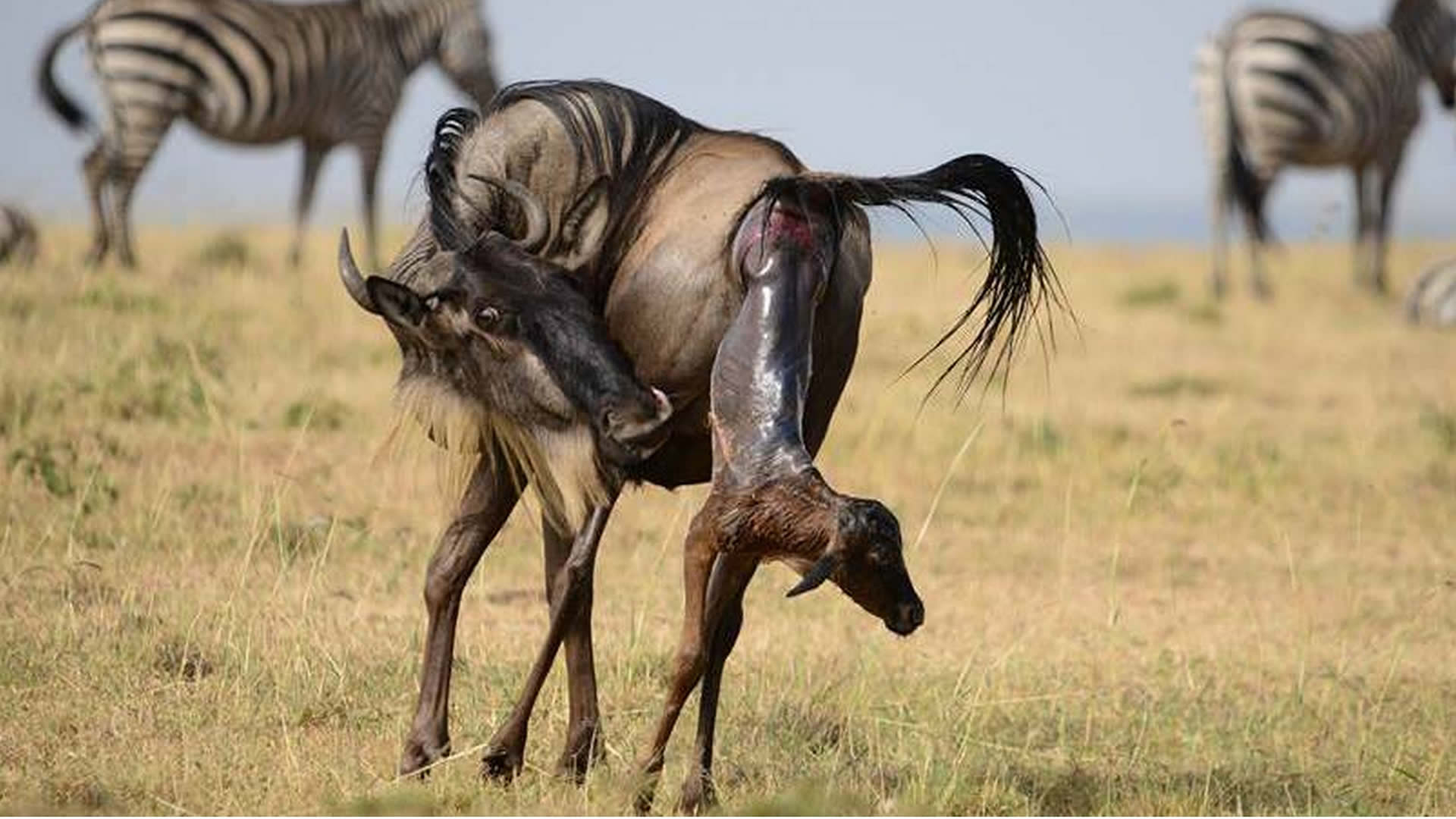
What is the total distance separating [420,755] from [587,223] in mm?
1312

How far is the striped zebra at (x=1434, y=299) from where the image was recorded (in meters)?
17.7

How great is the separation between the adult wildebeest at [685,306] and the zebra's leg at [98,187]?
1019cm

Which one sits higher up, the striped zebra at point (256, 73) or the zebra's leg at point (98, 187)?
the striped zebra at point (256, 73)

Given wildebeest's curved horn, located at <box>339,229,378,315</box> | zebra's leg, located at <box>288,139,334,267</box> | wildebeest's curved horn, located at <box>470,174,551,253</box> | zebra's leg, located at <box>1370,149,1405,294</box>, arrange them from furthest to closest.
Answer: zebra's leg, located at <box>1370,149,1405,294</box> → zebra's leg, located at <box>288,139,334,267</box> → wildebeest's curved horn, located at <box>470,174,551,253</box> → wildebeest's curved horn, located at <box>339,229,378,315</box>

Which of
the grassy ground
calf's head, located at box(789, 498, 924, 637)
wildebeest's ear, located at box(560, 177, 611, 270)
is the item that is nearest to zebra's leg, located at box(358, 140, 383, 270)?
the grassy ground

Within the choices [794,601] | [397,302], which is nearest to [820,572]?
[397,302]

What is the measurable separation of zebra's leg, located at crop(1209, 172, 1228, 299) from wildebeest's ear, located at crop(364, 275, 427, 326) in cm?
1515

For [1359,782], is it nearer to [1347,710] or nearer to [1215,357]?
[1347,710]

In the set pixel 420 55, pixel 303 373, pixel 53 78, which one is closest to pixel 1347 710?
pixel 303 373

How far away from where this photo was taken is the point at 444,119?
229 inches

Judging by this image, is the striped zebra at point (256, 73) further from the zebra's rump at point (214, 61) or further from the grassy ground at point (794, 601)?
the grassy ground at point (794, 601)

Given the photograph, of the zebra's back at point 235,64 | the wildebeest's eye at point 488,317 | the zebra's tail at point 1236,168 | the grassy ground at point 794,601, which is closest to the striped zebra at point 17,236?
the grassy ground at point 794,601

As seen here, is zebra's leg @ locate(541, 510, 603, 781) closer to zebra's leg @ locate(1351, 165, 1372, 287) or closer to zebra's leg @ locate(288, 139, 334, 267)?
zebra's leg @ locate(288, 139, 334, 267)

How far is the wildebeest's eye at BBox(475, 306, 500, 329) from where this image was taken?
17.6 ft
